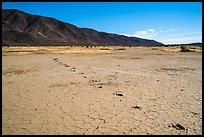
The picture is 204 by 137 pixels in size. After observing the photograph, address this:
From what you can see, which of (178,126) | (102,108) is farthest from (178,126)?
(102,108)

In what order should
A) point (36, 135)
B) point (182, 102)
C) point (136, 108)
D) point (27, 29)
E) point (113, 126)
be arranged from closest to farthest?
point (36, 135), point (113, 126), point (136, 108), point (182, 102), point (27, 29)

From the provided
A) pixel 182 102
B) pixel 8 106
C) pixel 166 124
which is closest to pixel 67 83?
pixel 8 106

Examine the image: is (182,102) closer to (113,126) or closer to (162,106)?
(162,106)

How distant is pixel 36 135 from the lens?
429cm

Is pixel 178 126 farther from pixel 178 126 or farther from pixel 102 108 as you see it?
pixel 102 108

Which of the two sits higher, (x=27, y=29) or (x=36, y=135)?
(x=27, y=29)

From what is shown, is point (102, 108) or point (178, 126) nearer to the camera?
point (178, 126)

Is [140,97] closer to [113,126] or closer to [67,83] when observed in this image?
[113,126]

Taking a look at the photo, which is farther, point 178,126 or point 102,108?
point 102,108

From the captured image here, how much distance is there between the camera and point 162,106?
6016 millimetres

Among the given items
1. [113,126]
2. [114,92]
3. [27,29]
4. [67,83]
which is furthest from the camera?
[27,29]

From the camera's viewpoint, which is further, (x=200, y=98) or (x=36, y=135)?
(x=200, y=98)

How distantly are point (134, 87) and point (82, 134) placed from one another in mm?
4338

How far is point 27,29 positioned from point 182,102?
204550 millimetres
